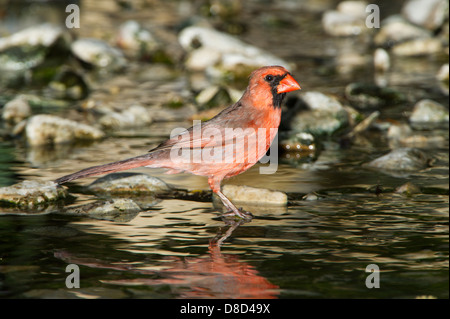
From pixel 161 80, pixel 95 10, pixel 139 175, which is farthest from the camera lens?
pixel 95 10

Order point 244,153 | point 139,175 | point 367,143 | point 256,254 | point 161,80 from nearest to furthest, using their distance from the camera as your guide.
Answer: point 256,254, point 244,153, point 139,175, point 367,143, point 161,80

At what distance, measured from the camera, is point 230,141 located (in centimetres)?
607

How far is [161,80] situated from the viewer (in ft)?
41.6

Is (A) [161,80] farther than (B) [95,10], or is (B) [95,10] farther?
(B) [95,10]

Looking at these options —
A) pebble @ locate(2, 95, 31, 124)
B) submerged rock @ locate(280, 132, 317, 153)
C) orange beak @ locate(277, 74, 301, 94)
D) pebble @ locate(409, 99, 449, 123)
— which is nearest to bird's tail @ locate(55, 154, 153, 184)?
orange beak @ locate(277, 74, 301, 94)

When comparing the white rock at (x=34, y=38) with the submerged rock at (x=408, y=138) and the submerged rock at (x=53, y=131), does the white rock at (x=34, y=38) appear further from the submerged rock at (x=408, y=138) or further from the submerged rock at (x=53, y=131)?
the submerged rock at (x=408, y=138)

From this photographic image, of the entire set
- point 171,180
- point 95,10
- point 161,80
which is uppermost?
point 95,10

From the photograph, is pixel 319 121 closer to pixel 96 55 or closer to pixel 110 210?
pixel 110 210

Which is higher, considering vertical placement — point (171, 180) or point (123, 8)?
point (123, 8)

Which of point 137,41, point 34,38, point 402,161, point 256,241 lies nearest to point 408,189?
point 402,161

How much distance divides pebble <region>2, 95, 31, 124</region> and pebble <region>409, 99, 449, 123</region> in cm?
Result: 525
